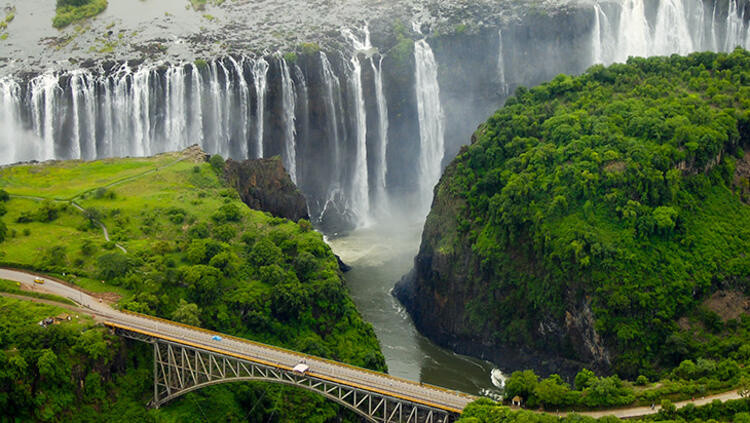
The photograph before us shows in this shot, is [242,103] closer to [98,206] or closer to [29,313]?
[98,206]

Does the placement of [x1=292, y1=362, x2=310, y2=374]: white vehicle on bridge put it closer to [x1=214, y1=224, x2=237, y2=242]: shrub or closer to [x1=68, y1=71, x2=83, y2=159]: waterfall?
[x1=214, y1=224, x2=237, y2=242]: shrub

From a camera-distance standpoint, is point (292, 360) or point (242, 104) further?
point (242, 104)

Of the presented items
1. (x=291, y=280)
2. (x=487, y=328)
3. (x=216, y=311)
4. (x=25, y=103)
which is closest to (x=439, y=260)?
(x=487, y=328)

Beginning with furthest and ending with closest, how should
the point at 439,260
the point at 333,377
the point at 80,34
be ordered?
1. the point at 80,34
2. the point at 439,260
3. the point at 333,377

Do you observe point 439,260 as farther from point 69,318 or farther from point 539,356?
point 69,318

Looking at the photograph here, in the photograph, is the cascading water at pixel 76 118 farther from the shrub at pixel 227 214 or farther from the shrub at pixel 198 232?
the shrub at pixel 198 232

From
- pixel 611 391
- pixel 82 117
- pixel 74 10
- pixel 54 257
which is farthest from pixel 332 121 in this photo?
pixel 611 391

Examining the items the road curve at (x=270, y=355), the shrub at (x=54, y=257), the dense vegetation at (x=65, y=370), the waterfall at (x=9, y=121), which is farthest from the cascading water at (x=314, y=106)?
the dense vegetation at (x=65, y=370)
